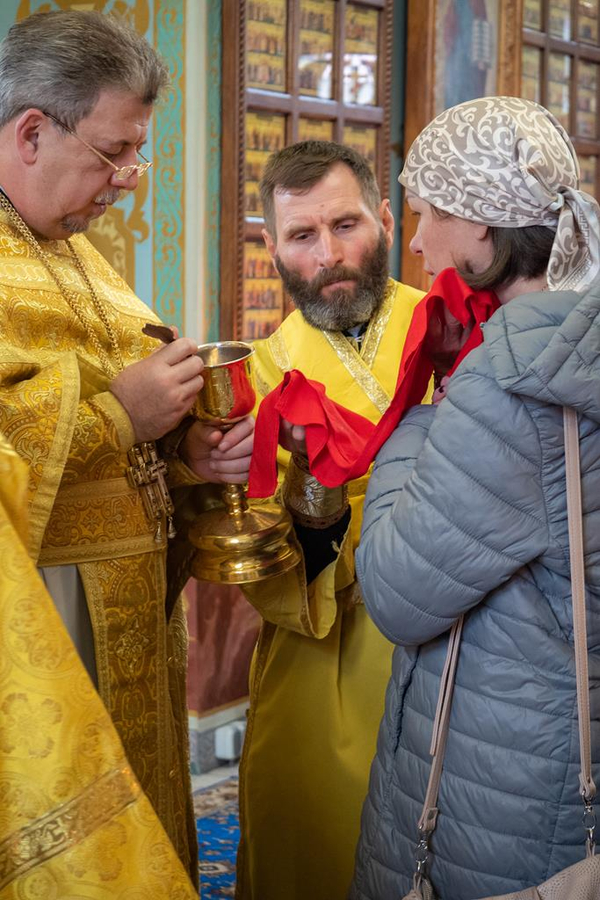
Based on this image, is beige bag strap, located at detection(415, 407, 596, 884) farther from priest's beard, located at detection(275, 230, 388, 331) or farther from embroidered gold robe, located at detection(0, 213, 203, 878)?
priest's beard, located at detection(275, 230, 388, 331)

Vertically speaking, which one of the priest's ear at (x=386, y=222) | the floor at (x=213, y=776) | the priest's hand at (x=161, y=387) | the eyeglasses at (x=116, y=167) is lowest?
the floor at (x=213, y=776)

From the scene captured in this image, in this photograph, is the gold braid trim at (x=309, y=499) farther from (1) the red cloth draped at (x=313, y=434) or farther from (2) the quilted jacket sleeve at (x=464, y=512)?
(2) the quilted jacket sleeve at (x=464, y=512)

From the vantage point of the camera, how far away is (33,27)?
208 cm

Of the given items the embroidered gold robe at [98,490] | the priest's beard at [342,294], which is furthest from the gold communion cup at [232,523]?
the priest's beard at [342,294]

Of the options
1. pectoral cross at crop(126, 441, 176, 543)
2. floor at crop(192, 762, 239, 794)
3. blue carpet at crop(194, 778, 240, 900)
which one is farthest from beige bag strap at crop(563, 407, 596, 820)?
floor at crop(192, 762, 239, 794)

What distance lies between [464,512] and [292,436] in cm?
71

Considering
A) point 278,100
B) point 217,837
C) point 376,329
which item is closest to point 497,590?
point 376,329

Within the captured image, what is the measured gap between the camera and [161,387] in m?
2.03

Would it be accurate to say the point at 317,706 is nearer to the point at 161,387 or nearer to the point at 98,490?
the point at 98,490

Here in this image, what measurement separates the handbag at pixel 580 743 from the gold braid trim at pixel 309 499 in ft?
2.67

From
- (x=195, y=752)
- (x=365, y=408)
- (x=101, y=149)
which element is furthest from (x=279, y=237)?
(x=195, y=752)

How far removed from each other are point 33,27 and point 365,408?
111 centimetres

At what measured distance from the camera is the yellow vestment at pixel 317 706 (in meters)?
2.57

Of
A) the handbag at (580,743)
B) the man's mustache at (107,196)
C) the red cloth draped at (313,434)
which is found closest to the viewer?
the handbag at (580,743)
